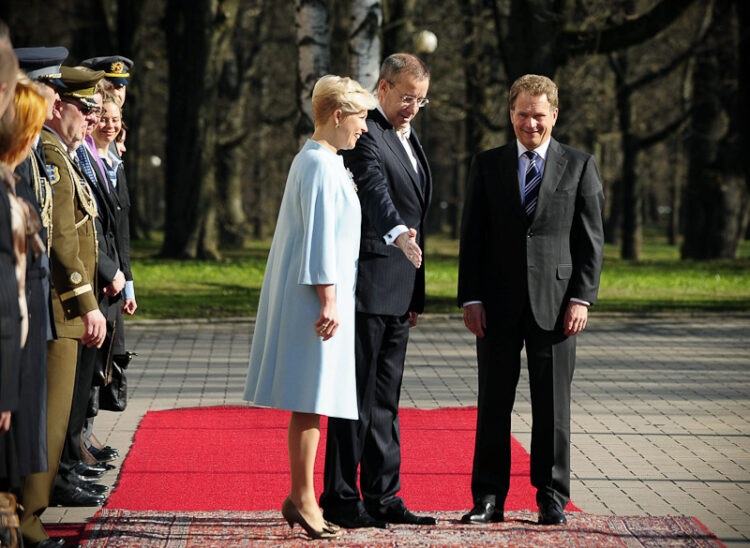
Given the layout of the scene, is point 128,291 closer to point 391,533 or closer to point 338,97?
point 338,97

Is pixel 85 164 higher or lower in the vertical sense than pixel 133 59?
lower

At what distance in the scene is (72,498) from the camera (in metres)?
6.00

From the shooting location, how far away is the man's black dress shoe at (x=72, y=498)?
236 inches

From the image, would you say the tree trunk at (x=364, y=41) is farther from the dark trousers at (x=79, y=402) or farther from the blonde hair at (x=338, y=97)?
the blonde hair at (x=338, y=97)

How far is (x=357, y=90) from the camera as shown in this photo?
5.26 meters

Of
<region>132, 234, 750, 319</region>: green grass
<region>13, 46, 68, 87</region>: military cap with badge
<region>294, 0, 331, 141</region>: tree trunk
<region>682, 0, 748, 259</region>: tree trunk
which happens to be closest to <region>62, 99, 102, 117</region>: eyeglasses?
<region>13, 46, 68, 87</region>: military cap with badge

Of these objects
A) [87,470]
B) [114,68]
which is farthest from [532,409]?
[114,68]

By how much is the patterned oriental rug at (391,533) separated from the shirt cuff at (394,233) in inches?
52.1

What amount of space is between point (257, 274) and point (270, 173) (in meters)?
21.5

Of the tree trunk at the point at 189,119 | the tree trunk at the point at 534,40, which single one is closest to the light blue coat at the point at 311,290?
the tree trunk at the point at 534,40

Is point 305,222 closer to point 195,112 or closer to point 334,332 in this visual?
point 334,332

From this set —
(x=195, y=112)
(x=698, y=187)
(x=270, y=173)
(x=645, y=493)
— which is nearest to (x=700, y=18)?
(x=698, y=187)

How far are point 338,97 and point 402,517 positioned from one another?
198 centimetres

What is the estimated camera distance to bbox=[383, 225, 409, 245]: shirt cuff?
5.30 m
